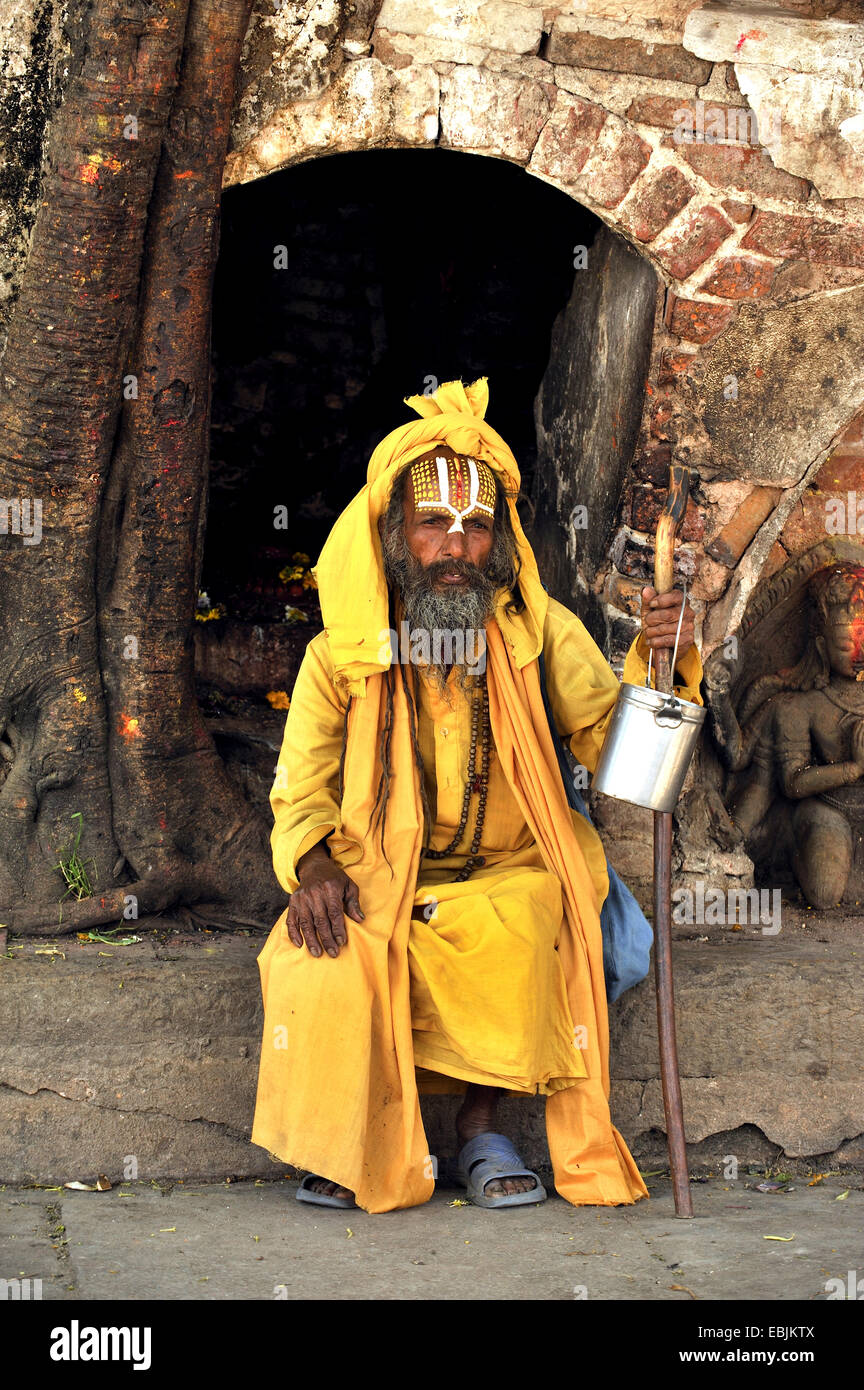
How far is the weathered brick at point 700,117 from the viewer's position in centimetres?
414

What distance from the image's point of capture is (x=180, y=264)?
385 centimetres

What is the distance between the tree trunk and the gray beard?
72cm

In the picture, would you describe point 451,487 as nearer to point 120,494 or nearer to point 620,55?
point 120,494

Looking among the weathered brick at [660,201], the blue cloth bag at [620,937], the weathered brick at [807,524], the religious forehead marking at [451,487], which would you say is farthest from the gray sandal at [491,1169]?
the weathered brick at [660,201]

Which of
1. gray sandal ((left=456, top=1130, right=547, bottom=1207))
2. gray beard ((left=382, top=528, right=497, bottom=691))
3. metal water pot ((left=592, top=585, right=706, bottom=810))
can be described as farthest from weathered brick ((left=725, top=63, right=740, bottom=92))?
gray sandal ((left=456, top=1130, right=547, bottom=1207))

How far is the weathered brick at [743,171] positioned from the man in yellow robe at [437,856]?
105 centimetres

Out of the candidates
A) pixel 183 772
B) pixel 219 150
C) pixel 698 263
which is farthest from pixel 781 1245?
pixel 219 150

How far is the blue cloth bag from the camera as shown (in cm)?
367

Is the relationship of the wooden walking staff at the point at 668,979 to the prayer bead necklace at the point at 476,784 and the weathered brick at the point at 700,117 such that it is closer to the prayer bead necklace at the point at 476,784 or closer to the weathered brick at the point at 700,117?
the prayer bead necklace at the point at 476,784

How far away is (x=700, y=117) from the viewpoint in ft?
13.7

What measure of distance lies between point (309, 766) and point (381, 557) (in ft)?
1.84

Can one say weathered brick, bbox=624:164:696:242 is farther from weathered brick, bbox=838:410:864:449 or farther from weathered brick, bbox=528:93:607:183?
weathered brick, bbox=838:410:864:449

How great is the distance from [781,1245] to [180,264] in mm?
2825

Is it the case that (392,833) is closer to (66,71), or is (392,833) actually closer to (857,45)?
(66,71)
